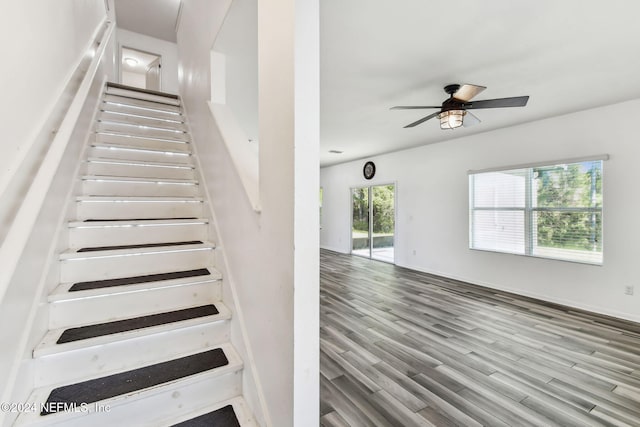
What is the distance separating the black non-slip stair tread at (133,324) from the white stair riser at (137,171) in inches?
57.4

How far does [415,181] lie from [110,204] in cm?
537

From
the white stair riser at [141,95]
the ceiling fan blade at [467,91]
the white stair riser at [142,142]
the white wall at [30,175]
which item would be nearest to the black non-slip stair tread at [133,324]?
the white wall at [30,175]

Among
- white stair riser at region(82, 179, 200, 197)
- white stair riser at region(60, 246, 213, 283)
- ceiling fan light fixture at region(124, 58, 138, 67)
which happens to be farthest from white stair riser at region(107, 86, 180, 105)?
ceiling fan light fixture at region(124, 58, 138, 67)

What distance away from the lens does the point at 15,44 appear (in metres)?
1.15

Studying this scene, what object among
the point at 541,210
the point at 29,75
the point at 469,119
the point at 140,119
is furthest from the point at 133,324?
the point at 541,210

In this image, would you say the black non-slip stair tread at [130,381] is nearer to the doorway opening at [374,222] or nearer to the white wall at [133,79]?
the doorway opening at [374,222]

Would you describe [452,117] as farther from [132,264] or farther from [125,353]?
[125,353]

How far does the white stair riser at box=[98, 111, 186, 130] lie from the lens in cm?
306

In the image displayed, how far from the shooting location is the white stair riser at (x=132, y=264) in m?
1.65

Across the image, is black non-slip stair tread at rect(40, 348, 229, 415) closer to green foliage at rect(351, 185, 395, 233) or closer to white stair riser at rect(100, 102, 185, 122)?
white stair riser at rect(100, 102, 185, 122)

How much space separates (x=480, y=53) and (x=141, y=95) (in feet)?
13.6

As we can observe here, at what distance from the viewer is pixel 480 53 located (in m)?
2.36

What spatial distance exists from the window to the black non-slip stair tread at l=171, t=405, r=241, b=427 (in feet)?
15.0

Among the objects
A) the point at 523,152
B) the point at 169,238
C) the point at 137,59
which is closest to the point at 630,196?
the point at 523,152
